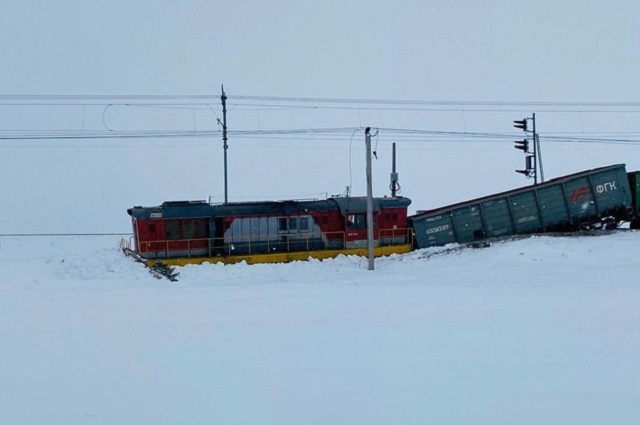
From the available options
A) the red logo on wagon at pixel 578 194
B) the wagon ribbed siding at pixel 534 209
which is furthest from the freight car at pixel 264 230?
the red logo on wagon at pixel 578 194

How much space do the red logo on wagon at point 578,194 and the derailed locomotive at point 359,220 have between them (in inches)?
1.9

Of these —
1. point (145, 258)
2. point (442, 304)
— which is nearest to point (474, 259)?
point (442, 304)

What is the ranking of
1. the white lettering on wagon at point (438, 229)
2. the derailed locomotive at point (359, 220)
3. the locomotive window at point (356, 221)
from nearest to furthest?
the derailed locomotive at point (359, 220) → the white lettering on wagon at point (438, 229) → the locomotive window at point (356, 221)

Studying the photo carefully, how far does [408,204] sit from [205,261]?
10.3 m

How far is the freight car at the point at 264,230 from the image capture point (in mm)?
26734

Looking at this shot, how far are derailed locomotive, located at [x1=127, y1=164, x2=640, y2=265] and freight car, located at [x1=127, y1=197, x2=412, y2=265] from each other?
0.05m

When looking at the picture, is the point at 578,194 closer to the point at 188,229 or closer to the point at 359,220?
the point at 359,220

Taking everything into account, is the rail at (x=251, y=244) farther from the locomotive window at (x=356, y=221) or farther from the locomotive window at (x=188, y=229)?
the locomotive window at (x=356, y=221)

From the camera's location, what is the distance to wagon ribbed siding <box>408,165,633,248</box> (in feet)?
91.9

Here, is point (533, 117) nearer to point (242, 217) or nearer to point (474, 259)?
point (474, 259)

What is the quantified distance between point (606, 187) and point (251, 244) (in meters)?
16.9

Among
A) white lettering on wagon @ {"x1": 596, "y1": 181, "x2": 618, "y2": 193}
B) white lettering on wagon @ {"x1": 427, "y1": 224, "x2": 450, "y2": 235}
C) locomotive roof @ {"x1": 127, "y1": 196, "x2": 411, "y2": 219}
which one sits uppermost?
white lettering on wagon @ {"x1": 596, "y1": 181, "x2": 618, "y2": 193}

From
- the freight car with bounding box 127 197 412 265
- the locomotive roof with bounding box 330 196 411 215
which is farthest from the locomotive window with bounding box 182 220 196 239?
the locomotive roof with bounding box 330 196 411 215

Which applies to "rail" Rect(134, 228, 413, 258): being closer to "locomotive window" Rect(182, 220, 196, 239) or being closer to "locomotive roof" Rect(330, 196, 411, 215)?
"locomotive window" Rect(182, 220, 196, 239)
